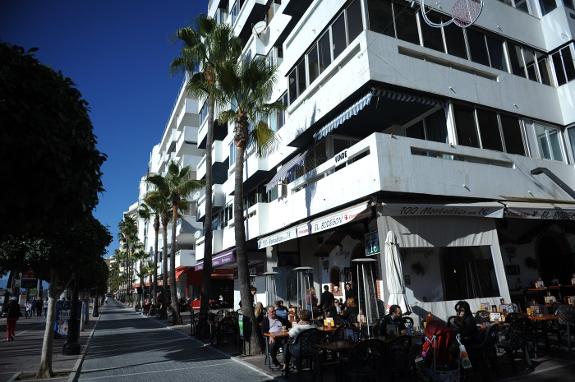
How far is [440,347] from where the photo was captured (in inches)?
242

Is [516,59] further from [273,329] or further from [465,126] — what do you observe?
[273,329]

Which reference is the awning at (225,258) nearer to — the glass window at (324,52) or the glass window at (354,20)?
the glass window at (324,52)

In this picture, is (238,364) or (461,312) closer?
(461,312)

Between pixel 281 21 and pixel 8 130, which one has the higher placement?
pixel 281 21

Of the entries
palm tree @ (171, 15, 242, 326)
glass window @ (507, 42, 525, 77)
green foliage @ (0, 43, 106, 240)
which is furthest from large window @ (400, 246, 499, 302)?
green foliage @ (0, 43, 106, 240)

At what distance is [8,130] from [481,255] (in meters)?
13.3

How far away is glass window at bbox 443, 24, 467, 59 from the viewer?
13859 millimetres

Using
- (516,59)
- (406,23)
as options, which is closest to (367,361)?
(406,23)

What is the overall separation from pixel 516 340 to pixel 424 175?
4.84 m

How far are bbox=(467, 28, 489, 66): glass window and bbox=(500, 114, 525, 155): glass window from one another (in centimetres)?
228

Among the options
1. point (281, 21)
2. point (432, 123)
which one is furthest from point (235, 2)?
point (432, 123)

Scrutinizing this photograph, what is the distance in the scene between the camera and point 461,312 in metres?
8.83

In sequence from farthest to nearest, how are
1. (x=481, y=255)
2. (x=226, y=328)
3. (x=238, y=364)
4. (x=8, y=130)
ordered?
(x=226, y=328), (x=481, y=255), (x=238, y=364), (x=8, y=130)

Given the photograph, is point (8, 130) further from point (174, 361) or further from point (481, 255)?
point (481, 255)
